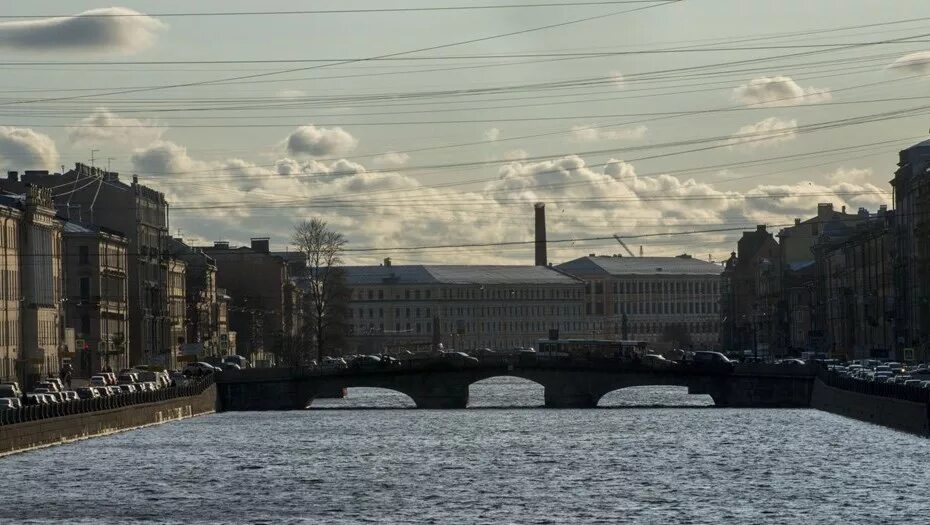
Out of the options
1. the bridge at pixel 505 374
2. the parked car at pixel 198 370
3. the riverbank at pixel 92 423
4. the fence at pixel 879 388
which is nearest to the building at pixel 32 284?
the parked car at pixel 198 370

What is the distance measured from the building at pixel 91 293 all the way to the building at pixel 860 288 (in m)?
47.0

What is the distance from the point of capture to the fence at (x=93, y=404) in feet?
273

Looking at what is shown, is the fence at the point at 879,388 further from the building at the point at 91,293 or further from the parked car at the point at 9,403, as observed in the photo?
the building at the point at 91,293

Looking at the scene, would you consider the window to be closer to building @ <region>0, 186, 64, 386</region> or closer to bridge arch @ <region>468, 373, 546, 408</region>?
building @ <region>0, 186, 64, 386</region>

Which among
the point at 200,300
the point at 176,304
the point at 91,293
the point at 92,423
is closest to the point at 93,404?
the point at 92,423

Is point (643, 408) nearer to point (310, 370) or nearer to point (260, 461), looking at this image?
point (310, 370)

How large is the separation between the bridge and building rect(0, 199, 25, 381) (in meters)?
13.4

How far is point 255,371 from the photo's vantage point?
449 ft

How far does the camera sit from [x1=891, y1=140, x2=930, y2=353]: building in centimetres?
13988

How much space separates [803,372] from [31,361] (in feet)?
136

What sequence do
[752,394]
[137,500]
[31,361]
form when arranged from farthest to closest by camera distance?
[752,394], [31,361], [137,500]

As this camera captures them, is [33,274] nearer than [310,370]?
Yes

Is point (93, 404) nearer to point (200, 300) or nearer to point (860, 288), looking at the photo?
point (200, 300)

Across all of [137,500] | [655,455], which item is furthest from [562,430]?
[137,500]
